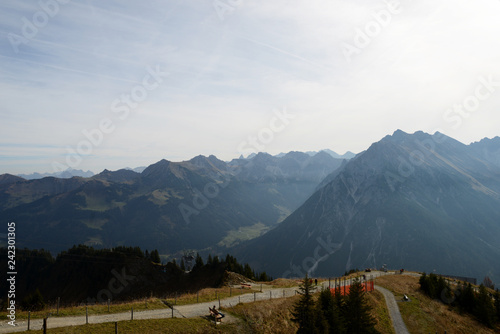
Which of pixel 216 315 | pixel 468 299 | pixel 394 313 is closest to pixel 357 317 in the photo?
pixel 216 315

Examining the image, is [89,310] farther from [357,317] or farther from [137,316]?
[357,317]

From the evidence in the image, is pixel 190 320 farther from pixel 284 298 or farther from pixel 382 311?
pixel 382 311

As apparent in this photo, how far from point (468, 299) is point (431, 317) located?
18.4 metres

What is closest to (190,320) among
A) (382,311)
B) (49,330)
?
(49,330)

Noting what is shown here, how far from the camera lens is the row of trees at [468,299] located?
6006cm

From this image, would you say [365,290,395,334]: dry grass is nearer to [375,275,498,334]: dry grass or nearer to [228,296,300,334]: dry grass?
[375,275,498,334]: dry grass

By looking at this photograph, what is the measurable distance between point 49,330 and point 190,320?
1377 cm

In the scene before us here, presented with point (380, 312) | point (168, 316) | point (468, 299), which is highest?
point (168, 316)

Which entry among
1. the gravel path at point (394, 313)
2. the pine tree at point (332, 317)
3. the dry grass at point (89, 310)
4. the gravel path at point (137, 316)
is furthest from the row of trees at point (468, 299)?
the dry grass at point (89, 310)

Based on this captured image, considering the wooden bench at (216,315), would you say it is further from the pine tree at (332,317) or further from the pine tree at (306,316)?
the pine tree at (332,317)

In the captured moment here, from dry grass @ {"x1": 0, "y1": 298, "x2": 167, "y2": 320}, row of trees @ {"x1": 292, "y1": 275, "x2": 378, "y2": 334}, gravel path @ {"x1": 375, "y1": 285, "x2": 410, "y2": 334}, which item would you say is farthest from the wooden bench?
gravel path @ {"x1": 375, "y1": 285, "x2": 410, "y2": 334}

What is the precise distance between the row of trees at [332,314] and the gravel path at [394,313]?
981cm

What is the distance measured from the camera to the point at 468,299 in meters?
64.9

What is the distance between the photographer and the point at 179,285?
109m
